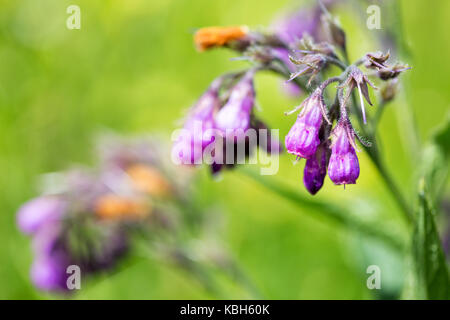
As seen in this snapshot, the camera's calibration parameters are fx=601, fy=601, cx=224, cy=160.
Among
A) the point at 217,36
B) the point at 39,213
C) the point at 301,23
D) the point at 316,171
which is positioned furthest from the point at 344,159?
the point at 39,213

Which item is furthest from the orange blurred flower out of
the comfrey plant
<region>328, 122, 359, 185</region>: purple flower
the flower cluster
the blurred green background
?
the blurred green background

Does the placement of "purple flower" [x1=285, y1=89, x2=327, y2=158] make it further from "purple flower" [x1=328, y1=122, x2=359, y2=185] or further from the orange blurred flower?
the orange blurred flower

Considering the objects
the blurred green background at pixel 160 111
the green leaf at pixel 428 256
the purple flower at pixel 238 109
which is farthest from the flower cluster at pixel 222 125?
the blurred green background at pixel 160 111

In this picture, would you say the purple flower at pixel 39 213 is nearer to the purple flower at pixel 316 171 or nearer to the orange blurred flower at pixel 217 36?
the orange blurred flower at pixel 217 36

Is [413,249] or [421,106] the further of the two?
[421,106]
